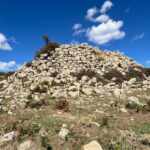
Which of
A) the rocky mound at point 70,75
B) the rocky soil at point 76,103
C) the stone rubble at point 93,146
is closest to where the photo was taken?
the stone rubble at point 93,146

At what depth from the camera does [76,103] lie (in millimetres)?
20500

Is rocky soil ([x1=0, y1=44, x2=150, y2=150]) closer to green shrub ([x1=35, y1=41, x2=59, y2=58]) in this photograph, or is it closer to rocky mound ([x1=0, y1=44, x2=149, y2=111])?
rocky mound ([x1=0, y1=44, x2=149, y2=111])

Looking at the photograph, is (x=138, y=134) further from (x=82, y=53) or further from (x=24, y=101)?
(x=82, y=53)

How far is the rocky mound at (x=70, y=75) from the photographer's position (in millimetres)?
26188

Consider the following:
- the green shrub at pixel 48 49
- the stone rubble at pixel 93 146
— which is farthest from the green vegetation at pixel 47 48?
the stone rubble at pixel 93 146

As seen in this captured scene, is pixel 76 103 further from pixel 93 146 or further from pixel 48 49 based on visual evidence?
pixel 48 49

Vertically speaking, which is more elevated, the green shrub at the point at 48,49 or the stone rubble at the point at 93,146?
the green shrub at the point at 48,49

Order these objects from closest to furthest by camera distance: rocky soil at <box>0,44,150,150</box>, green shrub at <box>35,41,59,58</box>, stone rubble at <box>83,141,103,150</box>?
stone rubble at <box>83,141,103,150</box> → rocky soil at <box>0,44,150,150</box> → green shrub at <box>35,41,59,58</box>

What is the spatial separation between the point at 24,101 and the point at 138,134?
525 inches

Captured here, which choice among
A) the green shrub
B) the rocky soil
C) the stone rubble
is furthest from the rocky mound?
the stone rubble

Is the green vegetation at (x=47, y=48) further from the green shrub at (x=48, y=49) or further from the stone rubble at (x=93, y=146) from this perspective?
the stone rubble at (x=93, y=146)

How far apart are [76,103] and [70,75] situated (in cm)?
1063

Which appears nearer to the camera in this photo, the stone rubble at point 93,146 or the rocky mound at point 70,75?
the stone rubble at point 93,146

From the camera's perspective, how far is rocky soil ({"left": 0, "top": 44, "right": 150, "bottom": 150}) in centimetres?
1136
